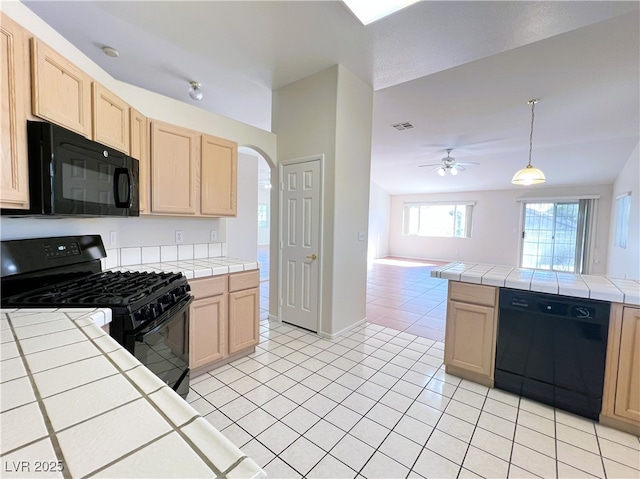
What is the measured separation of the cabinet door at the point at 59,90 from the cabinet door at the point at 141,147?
1.41 feet

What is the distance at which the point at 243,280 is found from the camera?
251 cm

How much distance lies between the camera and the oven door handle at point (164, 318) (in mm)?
1399

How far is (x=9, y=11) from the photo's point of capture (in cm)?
129

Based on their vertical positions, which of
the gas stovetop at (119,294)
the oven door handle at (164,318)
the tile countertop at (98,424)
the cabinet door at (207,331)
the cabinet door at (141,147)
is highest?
the cabinet door at (141,147)

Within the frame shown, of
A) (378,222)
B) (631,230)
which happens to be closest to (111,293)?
(631,230)

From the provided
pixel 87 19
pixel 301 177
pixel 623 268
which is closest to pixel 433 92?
pixel 301 177

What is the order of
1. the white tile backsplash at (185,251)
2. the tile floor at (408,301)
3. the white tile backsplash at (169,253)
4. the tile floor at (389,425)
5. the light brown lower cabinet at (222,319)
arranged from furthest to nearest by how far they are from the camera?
the tile floor at (408,301) < the white tile backsplash at (185,251) < the white tile backsplash at (169,253) < the light brown lower cabinet at (222,319) < the tile floor at (389,425)

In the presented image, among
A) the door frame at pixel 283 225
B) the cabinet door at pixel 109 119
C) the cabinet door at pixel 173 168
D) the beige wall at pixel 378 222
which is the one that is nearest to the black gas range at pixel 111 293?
the cabinet door at pixel 173 168

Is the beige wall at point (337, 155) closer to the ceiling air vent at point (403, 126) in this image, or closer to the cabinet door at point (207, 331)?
the cabinet door at point (207, 331)

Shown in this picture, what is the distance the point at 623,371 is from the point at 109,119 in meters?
3.58

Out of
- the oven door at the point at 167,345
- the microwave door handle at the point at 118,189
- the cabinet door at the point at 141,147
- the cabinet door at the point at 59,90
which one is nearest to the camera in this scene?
the cabinet door at the point at 59,90

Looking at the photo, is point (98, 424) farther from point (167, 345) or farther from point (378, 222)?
point (378, 222)

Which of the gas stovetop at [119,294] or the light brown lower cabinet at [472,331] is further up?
the gas stovetop at [119,294]

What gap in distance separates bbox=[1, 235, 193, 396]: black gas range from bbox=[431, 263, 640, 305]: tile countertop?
2.00 metres
